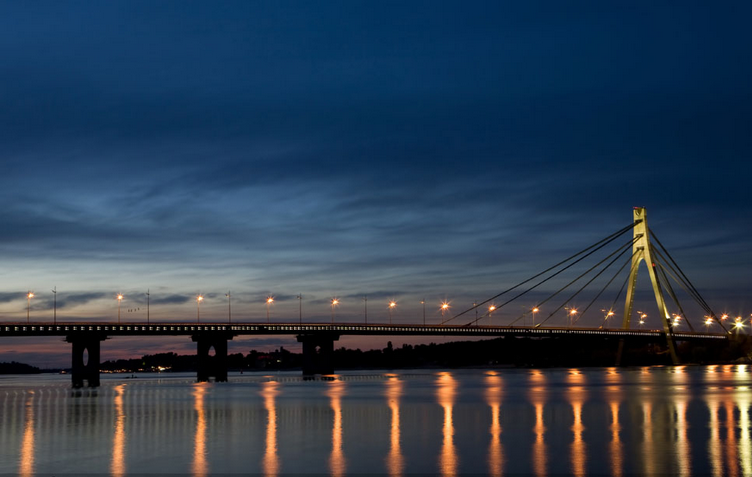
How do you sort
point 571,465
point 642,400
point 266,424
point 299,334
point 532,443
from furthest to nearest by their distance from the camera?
point 299,334 → point 642,400 → point 266,424 → point 532,443 → point 571,465

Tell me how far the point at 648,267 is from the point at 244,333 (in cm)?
7287

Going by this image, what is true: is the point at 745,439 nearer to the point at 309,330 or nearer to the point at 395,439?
the point at 395,439

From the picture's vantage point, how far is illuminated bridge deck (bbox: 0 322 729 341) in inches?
4931

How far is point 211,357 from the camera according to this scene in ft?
464

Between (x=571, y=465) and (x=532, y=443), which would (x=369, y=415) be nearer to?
(x=532, y=443)

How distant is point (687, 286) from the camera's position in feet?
536

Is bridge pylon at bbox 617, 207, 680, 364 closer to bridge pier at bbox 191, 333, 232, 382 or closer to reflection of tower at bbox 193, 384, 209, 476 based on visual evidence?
bridge pier at bbox 191, 333, 232, 382

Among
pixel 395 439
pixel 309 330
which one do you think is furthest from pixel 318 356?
pixel 395 439

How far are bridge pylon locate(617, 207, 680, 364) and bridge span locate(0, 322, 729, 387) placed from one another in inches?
164

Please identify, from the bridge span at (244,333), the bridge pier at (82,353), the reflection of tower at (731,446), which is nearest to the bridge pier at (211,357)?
the bridge span at (244,333)

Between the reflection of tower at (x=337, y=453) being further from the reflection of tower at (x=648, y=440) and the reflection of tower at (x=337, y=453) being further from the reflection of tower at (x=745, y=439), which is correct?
the reflection of tower at (x=745, y=439)

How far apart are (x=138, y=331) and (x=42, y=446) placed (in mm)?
103244

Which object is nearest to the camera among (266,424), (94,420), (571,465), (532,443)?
(571,465)

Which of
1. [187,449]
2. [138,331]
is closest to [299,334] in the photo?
[138,331]
